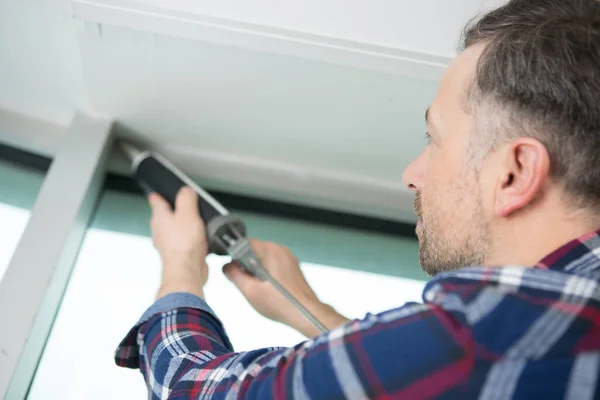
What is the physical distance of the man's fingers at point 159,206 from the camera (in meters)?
1.04

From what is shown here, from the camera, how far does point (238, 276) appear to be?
1026 millimetres

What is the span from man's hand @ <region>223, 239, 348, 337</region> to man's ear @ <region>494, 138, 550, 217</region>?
17.0 inches

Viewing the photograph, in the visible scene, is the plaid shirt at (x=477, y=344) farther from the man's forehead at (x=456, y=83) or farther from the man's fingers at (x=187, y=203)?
the man's fingers at (x=187, y=203)

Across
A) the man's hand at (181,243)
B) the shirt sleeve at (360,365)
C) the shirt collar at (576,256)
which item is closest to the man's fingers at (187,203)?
the man's hand at (181,243)

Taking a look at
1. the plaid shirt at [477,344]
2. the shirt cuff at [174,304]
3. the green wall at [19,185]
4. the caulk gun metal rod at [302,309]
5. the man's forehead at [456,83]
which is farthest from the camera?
the green wall at [19,185]

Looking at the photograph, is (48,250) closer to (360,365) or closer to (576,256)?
(360,365)

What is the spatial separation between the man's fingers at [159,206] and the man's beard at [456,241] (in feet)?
1.54

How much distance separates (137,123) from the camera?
1.13m

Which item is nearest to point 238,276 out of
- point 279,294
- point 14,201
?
point 279,294

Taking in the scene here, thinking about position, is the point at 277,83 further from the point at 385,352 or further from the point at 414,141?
the point at 385,352

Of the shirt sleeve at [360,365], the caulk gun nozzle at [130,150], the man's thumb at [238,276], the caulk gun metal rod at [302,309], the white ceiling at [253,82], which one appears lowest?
the shirt sleeve at [360,365]

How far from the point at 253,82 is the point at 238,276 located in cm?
30

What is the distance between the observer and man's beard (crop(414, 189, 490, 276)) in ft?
2.14

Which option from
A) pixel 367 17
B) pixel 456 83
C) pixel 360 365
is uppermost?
pixel 367 17
